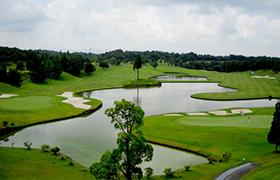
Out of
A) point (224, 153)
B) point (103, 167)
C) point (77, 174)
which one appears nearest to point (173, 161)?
point (224, 153)

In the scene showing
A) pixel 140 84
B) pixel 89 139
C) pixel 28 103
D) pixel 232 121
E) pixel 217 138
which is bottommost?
pixel 89 139

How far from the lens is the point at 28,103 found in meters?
59.2

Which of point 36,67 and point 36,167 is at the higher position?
point 36,67

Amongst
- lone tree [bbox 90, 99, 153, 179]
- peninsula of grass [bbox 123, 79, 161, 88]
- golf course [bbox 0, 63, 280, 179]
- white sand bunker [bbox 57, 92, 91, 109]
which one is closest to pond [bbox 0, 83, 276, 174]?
golf course [bbox 0, 63, 280, 179]

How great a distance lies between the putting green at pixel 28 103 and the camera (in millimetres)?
54841

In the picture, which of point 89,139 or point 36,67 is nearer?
point 89,139

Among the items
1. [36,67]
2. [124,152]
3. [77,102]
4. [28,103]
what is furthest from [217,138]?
[36,67]

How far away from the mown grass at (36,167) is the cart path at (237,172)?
12.7 metres

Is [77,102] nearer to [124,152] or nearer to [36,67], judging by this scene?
[36,67]

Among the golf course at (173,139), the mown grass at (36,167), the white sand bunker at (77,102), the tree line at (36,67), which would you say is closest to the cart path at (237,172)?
the golf course at (173,139)

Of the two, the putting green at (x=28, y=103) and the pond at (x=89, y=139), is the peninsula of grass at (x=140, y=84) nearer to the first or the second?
the putting green at (x=28, y=103)

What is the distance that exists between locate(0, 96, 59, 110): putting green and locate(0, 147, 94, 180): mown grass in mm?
26407

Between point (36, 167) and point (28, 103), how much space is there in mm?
38074

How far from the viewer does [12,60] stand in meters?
125
